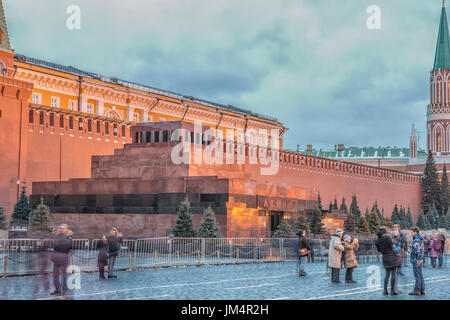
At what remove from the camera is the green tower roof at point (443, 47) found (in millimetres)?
61906

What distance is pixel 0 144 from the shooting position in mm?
24891

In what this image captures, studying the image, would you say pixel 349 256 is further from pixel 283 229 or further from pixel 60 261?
pixel 283 229

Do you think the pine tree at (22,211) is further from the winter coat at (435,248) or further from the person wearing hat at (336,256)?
the person wearing hat at (336,256)

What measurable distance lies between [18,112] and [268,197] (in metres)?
10.5

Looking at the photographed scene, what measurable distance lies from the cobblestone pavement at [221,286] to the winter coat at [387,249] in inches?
18.7

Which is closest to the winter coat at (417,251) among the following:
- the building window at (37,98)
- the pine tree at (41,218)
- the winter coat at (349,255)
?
the winter coat at (349,255)

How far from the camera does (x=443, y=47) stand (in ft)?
205

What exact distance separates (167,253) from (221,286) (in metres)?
6.17

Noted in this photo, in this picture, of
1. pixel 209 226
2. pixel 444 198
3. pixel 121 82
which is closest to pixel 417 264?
pixel 209 226

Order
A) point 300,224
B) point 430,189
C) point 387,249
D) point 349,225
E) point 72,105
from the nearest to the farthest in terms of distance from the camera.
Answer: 1. point 387,249
2. point 300,224
3. point 349,225
4. point 72,105
5. point 430,189

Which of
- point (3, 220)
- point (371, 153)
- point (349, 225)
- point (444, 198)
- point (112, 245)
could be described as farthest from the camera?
point (371, 153)

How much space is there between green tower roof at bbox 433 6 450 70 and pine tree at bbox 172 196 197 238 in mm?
49603
